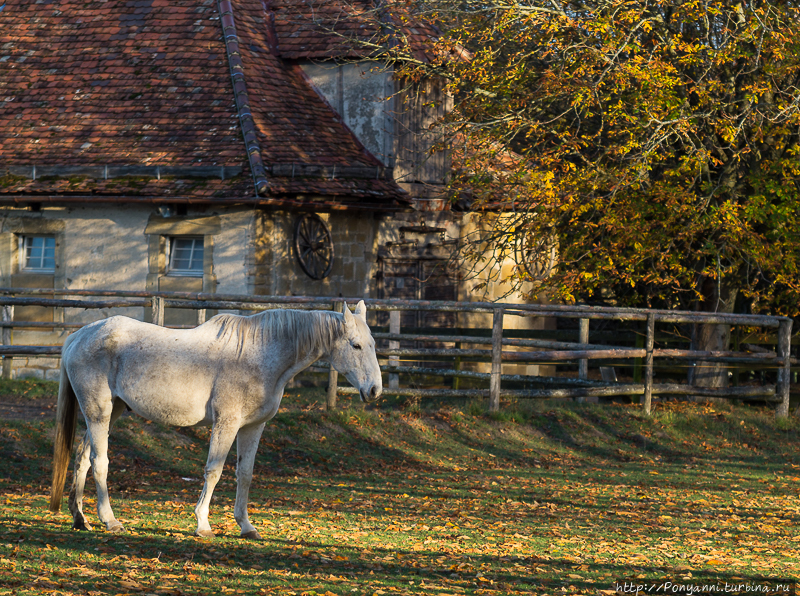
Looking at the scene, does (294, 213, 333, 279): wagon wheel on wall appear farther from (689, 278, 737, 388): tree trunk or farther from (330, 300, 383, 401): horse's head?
(330, 300, 383, 401): horse's head

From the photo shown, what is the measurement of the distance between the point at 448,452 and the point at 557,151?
15.1ft

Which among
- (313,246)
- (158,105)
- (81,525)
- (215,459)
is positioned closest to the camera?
(215,459)

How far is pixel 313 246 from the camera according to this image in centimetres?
1644

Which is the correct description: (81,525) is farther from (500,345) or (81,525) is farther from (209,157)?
(209,157)

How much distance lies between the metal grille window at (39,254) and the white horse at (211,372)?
34.9 ft

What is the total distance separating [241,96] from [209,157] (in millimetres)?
1417

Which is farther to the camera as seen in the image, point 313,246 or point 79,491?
point 313,246

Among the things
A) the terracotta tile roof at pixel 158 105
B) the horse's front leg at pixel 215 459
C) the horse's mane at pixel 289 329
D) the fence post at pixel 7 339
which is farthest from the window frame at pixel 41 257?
the horse's front leg at pixel 215 459

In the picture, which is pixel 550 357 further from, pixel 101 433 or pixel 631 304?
pixel 101 433

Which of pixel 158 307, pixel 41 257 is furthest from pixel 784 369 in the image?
pixel 41 257

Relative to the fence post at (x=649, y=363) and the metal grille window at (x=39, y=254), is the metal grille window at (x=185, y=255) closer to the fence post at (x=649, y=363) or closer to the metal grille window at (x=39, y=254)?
the metal grille window at (x=39, y=254)

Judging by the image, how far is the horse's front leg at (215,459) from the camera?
6.36m

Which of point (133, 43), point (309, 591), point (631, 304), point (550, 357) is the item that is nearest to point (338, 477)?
point (550, 357)

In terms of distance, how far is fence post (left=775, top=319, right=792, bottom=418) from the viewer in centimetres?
1348
